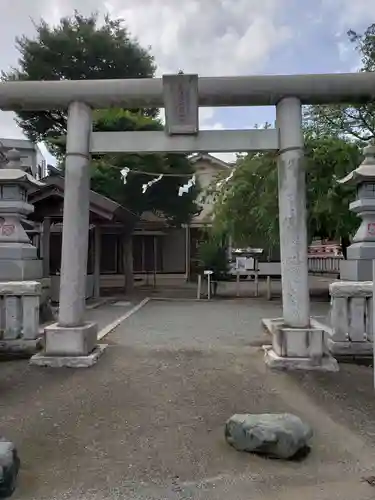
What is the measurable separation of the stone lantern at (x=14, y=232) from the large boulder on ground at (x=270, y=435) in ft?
14.4

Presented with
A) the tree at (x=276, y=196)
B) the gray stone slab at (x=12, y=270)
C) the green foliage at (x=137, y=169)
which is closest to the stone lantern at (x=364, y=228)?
the tree at (x=276, y=196)

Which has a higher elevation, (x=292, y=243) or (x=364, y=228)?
(x=364, y=228)

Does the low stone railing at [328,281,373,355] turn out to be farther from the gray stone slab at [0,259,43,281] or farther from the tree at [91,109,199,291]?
the tree at [91,109,199,291]

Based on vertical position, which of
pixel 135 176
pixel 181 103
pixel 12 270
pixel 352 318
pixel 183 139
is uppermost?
pixel 135 176

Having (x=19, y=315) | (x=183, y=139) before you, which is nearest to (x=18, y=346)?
(x=19, y=315)

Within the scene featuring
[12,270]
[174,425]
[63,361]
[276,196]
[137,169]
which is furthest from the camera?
[137,169]

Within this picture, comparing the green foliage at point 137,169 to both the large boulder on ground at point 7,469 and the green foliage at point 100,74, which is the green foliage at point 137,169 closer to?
the green foliage at point 100,74

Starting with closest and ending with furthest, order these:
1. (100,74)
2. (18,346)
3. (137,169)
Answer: (18,346) < (137,169) < (100,74)

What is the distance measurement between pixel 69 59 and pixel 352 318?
17.6m

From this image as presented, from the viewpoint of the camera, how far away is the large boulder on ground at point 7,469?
317 centimetres

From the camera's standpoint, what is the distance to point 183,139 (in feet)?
21.3

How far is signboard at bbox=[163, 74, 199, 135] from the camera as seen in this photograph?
20.5ft

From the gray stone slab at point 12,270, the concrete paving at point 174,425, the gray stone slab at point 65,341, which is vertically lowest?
the concrete paving at point 174,425

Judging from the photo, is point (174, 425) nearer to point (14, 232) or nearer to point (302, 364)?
point (302, 364)
